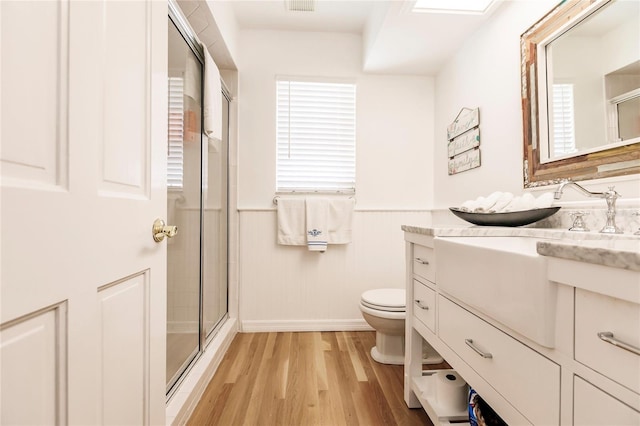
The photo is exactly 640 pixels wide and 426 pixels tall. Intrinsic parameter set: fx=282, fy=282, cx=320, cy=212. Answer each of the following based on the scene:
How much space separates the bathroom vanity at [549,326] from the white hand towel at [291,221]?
138 cm

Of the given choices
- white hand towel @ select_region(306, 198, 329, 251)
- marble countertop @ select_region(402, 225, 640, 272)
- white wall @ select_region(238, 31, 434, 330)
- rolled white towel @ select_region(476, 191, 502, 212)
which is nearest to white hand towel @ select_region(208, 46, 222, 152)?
white wall @ select_region(238, 31, 434, 330)

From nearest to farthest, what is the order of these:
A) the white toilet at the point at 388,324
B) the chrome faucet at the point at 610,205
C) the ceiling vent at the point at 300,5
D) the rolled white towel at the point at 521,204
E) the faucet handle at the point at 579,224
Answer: the chrome faucet at the point at 610,205 → the faucet handle at the point at 579,224 → the rolled white towel at the point at 521,204 → the white toilet at the point at 388,324 → the ceiling vent at the point at 300,5

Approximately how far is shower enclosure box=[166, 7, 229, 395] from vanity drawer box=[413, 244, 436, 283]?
1.16 m

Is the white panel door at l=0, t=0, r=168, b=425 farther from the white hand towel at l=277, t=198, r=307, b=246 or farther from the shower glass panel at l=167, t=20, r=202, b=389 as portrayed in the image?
the white hand towel at l=277, t=198, r=307, b=246

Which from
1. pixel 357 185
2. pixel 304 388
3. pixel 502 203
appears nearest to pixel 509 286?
pixel 502 203

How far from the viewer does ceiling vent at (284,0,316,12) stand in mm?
2020

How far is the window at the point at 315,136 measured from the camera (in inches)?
92.0

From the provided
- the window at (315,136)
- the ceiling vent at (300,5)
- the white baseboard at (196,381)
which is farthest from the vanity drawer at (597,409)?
the ceiling vent at (300,5)

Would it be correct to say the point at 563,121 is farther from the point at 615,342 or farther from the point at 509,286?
the point at 615,342

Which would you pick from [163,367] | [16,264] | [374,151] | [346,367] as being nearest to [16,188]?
[16,264]

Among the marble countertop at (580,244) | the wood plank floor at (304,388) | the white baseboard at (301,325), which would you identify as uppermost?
the marble countertop at (580,244)

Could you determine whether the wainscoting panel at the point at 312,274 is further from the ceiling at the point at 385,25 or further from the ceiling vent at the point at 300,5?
the ceiling vent at the point at 300,5

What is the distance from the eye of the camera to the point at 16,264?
1.39 ft

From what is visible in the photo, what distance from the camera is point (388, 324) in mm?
1705
